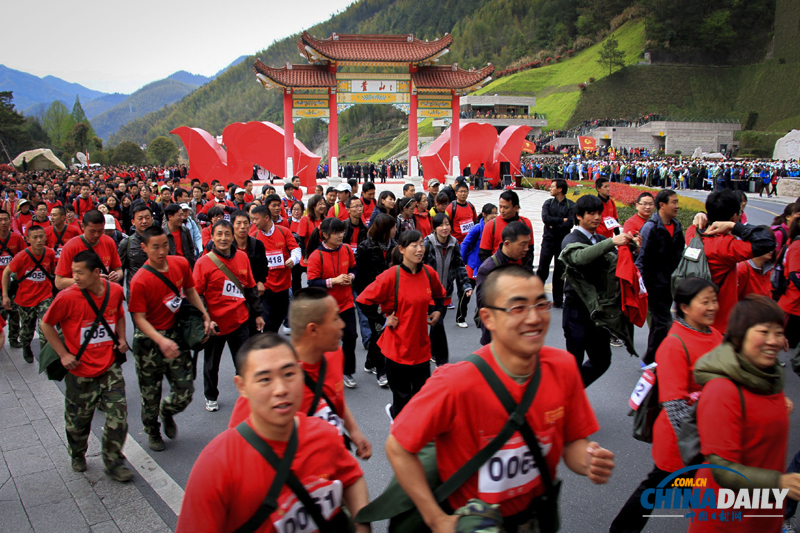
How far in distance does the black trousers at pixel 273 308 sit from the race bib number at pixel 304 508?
4.44m

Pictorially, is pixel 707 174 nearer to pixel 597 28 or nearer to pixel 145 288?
pixel 145 288

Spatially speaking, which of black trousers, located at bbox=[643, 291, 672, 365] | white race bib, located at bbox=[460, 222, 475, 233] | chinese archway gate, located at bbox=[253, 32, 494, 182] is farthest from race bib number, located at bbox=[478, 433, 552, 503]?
chinese archway gate, located at bbox=[253, 32, 494, 182]

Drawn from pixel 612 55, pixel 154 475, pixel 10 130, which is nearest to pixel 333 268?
pixel 154 475

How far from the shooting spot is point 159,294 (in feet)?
13.4

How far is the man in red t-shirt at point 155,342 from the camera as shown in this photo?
4.03 metres

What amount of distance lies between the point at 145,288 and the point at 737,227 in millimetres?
4822

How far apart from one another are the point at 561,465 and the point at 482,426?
2.61 m

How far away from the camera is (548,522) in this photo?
184cm

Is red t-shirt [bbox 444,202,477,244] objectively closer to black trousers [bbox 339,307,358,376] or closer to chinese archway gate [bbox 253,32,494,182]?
black trousers [bbox 339,307,358,376]

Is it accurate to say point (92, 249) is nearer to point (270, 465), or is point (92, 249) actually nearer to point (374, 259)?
point (374, 259)

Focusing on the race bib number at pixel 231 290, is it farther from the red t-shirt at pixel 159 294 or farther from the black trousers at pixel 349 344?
the black trousers at pixel 349 344

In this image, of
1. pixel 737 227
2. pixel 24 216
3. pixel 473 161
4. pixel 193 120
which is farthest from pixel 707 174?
pixel 193 120

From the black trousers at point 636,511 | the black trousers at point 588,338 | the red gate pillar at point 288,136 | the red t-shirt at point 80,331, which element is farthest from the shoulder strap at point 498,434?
the red gate pillar at point 288,136

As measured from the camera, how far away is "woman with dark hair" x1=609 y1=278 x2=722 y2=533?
2.56 metres
